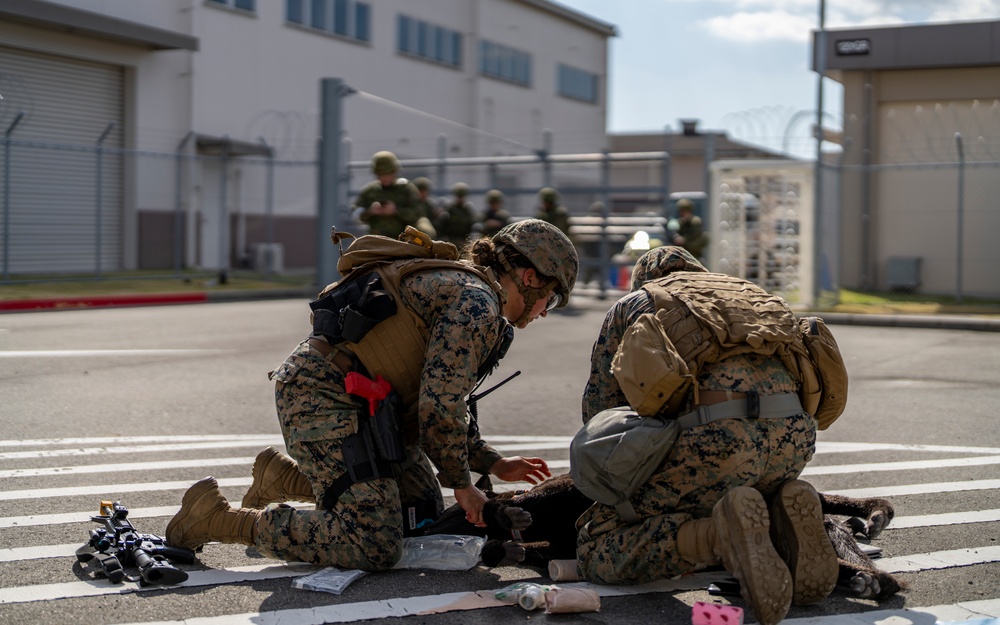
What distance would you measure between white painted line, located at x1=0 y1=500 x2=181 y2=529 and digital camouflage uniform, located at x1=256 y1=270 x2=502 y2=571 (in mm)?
951

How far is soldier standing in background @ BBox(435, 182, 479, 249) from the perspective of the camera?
17094 mm

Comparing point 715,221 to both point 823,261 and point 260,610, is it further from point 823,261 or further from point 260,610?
point 260,610

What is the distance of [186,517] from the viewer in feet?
13.0

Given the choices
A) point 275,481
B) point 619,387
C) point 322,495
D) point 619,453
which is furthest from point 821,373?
point 275,481

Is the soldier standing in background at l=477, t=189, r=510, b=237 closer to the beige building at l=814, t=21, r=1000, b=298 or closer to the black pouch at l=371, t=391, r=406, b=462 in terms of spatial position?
the beige building at l=814, t=21, r=1000, b=298

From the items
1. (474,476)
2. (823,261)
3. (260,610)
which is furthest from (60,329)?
(823,261)

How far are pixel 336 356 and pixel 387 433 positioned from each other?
360mm

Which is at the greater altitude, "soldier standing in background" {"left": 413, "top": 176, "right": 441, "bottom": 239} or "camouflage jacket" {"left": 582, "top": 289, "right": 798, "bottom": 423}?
"soldier standing in background" {"left": 413, "top": 176, "right": 441, "bottom": 239}

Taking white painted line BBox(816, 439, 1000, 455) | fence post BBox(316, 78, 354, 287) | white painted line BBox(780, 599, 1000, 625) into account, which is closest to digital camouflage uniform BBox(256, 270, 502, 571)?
white painted line BBox(780, 599, 1000, 625)

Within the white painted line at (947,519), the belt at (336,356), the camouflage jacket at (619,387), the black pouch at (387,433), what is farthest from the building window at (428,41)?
the black pouch at (387,433)

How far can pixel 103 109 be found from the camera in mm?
21047

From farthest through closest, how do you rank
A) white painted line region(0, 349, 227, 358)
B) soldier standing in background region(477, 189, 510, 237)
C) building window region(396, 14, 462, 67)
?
building window region(396, 14, 462, 67), soldier standing in background region(477, 189, 510, 237), white painted line region(0, 349, 227, 358)

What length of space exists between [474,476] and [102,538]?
2.28 m

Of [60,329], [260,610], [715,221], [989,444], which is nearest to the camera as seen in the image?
[260,610]
